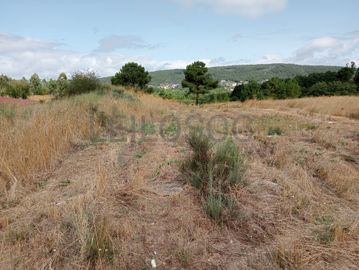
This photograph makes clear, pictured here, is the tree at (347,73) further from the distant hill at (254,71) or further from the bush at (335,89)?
the distant hill at (254,71)

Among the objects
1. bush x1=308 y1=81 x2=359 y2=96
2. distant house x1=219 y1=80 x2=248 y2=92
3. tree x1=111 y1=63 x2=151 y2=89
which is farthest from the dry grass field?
distant house x1=219 y1=80 x2=248 y2=92

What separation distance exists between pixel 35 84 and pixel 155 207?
37.5 m

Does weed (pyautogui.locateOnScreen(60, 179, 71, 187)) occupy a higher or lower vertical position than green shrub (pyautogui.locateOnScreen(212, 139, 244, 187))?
lower

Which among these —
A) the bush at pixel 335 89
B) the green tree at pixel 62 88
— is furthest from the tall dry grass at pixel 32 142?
the bush at pixel 335 89

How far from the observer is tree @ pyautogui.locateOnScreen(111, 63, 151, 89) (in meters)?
28.7

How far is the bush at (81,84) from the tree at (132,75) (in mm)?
15250

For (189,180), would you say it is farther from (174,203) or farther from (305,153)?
(305,153)

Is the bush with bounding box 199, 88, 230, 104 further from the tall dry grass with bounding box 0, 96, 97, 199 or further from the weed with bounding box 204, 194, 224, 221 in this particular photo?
the weed with bounding box 204, 194, 224, 221

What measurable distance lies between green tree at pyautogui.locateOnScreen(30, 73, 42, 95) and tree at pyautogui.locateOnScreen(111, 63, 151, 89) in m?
10.7

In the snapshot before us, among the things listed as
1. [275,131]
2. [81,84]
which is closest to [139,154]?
[275,131]

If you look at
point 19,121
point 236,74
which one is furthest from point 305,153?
point 236,74

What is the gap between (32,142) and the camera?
4164 mm

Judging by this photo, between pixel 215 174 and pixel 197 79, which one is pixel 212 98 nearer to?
pixel 197 79

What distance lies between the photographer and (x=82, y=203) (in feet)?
9.43
